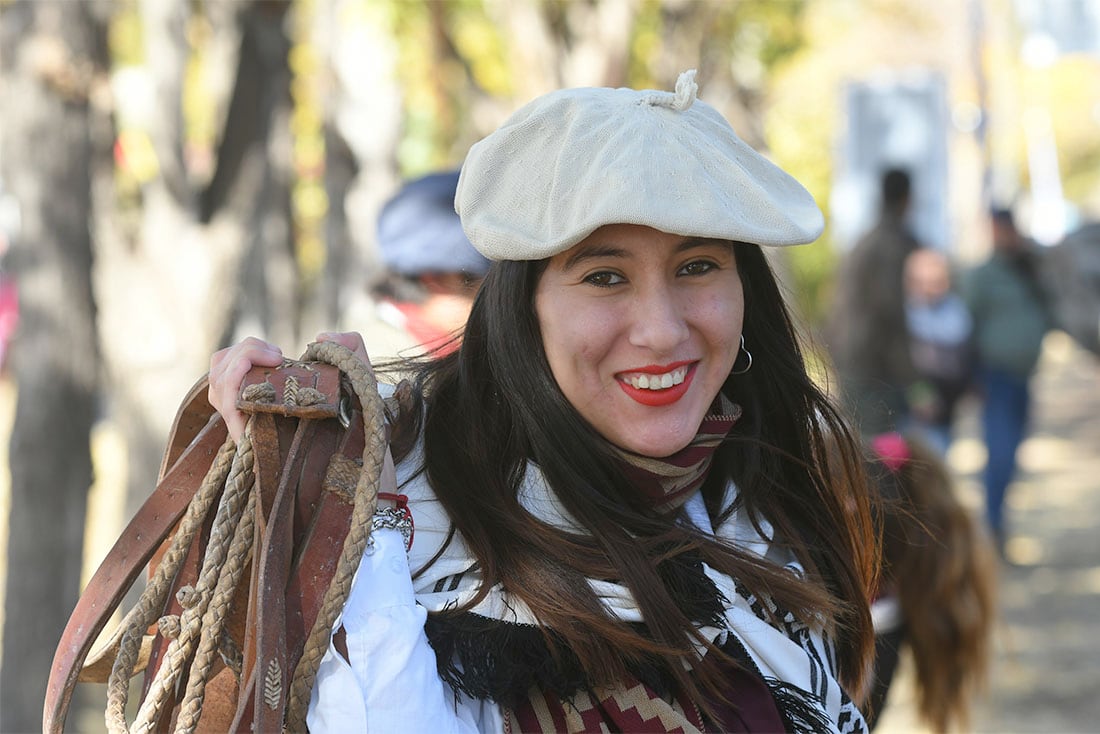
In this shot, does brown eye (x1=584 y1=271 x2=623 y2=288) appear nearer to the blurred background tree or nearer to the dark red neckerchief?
the dark red neckerchief

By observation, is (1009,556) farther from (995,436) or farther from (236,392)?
(236,392)

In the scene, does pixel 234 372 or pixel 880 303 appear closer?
pixel 234 372

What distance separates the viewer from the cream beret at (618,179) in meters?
1.95

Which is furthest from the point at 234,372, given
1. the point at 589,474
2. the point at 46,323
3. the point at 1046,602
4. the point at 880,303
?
the point at 1046,602

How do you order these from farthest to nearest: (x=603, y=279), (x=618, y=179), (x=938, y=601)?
(x=938, y=601), (x=603, y=279), (x=618, y=179)

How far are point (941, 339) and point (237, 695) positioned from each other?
6558 mm

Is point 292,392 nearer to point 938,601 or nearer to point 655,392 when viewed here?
point 655,392

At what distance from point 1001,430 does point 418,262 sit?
16.5ft

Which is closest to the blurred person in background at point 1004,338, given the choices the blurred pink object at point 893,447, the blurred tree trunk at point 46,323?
the blurred pink object at point 893,447

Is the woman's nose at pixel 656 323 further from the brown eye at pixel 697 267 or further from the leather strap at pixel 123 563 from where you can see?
the leather strap at pixel 123 563

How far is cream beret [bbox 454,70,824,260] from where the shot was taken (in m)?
1.95

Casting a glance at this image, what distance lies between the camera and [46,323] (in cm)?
445

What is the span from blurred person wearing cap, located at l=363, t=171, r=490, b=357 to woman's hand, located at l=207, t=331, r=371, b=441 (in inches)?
79.0

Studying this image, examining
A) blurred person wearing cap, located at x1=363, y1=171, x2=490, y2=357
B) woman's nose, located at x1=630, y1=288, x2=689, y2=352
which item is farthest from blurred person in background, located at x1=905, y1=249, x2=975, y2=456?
woman's nose, located at x1=630, y1=288, x2=689, y2=352
